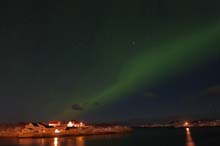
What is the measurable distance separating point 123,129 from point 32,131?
44.3 metres

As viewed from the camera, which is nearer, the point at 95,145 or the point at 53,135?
the point at 95,145

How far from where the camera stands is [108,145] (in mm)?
75750

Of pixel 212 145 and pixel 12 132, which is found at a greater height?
pixel 12 132

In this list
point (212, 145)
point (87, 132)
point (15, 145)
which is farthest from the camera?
point (87, 132)

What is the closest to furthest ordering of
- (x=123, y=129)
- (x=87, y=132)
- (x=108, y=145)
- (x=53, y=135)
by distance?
(x=108, y=145) → (x=53, y=135) → (x=87, y=132) → (x=123, y=129)

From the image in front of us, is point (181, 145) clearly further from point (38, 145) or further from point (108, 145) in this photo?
point (38, 145)

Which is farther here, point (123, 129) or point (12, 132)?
point (123, 129)

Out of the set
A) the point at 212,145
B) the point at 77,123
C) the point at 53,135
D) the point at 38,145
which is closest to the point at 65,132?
the point at 53,135

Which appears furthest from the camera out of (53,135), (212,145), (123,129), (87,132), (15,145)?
(123,129)

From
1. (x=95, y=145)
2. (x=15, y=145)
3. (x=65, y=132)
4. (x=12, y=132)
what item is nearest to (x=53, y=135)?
(x=65, y=132)

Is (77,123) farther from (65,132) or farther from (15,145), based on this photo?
(15,145)

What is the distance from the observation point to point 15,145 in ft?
275

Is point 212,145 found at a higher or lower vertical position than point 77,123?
lower

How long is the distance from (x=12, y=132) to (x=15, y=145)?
56628 millimetres
